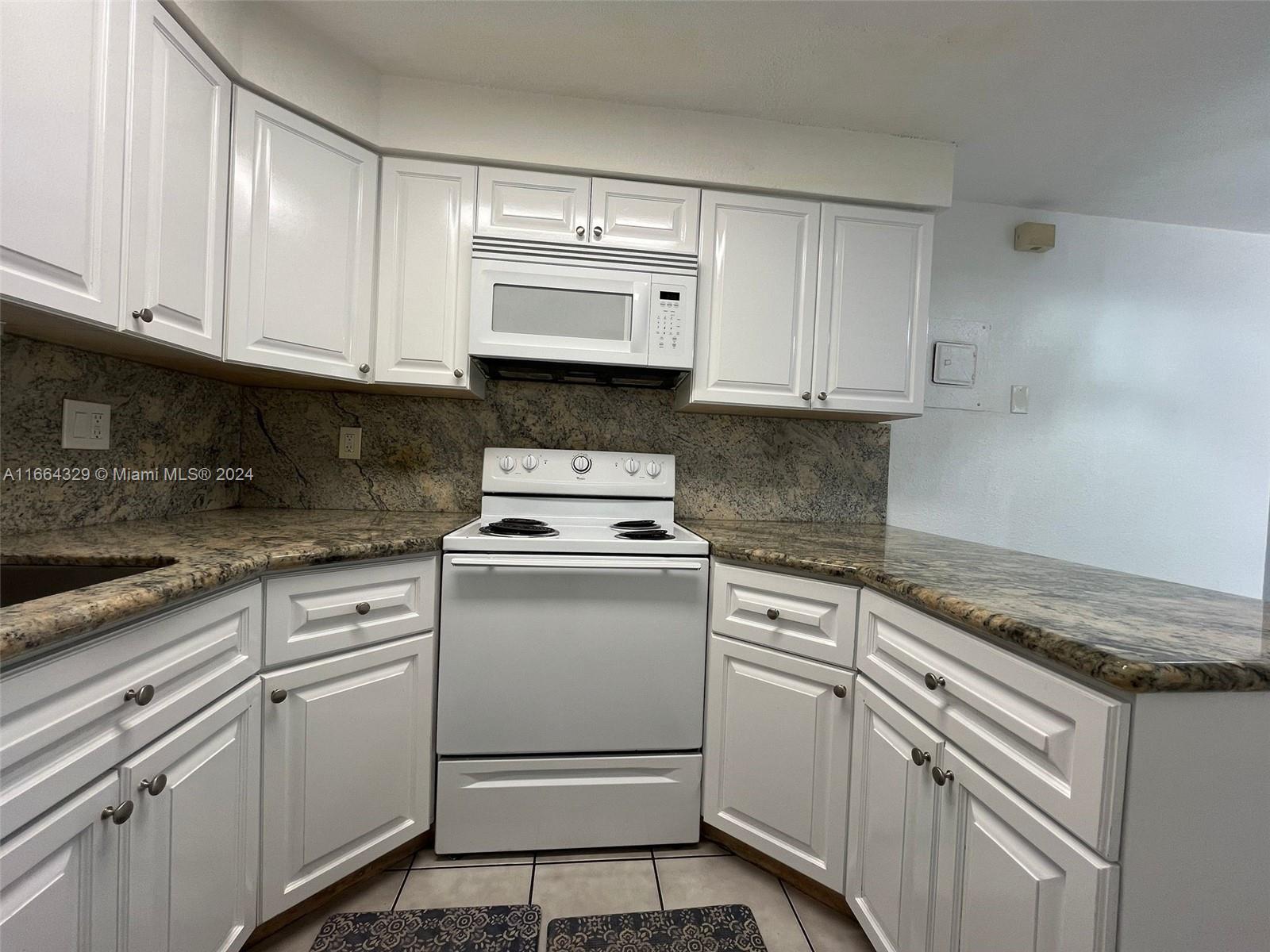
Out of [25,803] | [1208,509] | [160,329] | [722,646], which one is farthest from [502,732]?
[1208,509]

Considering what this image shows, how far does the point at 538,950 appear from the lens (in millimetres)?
1188

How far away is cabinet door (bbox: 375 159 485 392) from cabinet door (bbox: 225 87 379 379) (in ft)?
0.15

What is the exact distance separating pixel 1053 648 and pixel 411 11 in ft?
6.41

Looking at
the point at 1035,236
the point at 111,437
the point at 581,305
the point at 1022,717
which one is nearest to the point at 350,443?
the point at 111,437

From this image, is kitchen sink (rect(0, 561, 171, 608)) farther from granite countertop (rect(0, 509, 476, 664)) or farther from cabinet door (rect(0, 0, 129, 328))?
cabinet door (rect(0, 0, 129, 328))

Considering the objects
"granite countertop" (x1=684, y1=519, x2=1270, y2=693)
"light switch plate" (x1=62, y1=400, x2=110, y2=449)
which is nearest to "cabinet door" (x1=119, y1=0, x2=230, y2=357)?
"light switch plate" (x1=62, y1=400, x2=110, y2=449)

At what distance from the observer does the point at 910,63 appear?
1448mm

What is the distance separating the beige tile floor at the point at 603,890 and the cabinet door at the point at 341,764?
0.12m

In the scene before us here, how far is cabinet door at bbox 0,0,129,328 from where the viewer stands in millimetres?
825

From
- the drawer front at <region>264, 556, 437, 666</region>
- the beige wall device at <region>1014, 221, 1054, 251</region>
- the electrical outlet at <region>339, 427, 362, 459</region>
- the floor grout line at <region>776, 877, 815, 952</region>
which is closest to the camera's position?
the drawer front at <region>264, 556, 437, 666</region>

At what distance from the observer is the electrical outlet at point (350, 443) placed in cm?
194

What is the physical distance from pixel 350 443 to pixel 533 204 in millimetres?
1093

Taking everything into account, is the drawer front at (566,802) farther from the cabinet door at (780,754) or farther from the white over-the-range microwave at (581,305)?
the white over-the-range microwave at (581,305)

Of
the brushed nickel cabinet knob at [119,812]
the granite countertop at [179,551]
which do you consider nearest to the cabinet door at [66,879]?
the brushed nickel cabinet knob at [119,812]
